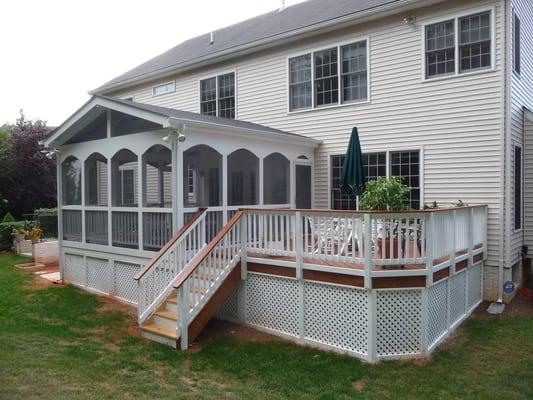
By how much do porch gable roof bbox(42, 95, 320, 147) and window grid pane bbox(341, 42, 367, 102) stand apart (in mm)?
1418

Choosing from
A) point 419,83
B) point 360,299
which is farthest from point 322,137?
point 360,299

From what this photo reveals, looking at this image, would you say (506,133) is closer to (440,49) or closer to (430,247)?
(440,49)

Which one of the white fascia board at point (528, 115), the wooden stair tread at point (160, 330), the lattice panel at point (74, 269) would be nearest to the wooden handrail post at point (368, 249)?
the wooden stair tread at point (160, 330)

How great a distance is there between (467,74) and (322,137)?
3565mm

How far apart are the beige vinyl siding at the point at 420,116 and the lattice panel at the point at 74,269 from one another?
6.04 meters

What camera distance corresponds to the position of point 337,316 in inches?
263

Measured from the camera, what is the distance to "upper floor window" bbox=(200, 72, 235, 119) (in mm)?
13164

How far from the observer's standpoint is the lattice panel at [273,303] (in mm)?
7199

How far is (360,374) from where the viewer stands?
5.86 meters

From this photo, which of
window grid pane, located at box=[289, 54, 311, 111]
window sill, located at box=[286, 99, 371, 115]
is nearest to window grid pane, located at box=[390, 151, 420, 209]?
window sill, located at box=[286, 99, 371, 115]

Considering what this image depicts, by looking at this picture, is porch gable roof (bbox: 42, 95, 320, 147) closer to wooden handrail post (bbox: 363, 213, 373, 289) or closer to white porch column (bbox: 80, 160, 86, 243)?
white porch column (bbox: 80, 160, 86, 243)

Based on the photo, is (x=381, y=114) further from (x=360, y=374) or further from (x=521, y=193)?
(x=360, y=374)

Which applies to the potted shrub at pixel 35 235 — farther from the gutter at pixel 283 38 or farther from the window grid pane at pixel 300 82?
the window grid pane at pixel 300 82

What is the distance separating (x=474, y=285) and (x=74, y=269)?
9.15m
